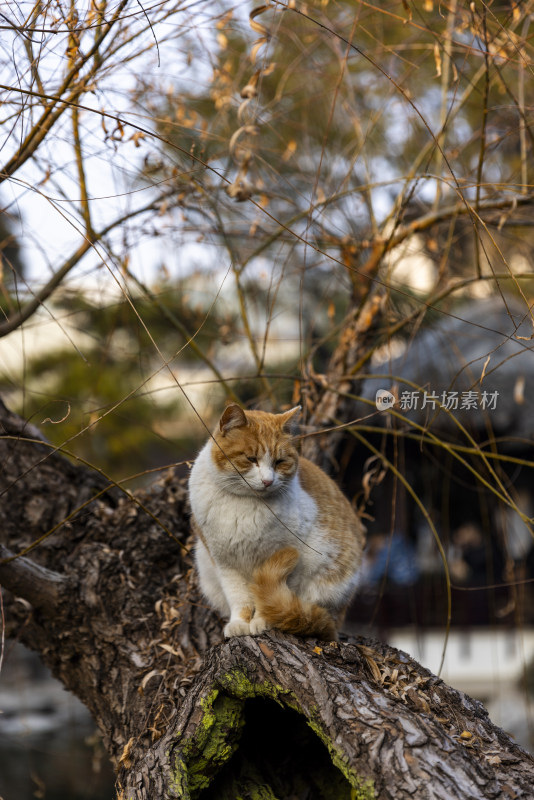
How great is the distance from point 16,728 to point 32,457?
4.90m

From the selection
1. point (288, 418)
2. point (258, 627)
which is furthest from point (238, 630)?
point (288, 418)

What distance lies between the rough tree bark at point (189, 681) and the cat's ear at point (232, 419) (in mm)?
304

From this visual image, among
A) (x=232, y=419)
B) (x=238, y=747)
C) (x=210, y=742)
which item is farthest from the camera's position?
(x=232, y=419)

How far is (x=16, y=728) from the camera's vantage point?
626 centimetres

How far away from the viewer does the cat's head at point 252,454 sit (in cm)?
187

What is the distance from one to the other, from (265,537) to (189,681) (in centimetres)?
42

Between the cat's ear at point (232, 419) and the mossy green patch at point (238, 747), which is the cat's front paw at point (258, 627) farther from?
the cat's ear at point (232, 419)

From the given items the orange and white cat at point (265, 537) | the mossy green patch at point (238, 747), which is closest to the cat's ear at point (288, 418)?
the orange and white cat at point (265, 537)

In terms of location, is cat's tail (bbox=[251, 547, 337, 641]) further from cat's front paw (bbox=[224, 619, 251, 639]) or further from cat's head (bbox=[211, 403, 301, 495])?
cat's head (bbox=[211, 403, 301, 495])

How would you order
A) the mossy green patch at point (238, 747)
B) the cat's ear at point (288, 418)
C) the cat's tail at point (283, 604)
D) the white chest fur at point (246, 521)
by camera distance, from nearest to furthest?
the mossy green patch at point (238, 747) → the cat's tail at point (283, 604) → the white chest fur at point (246, 521) → the cat's ear at point (288, 418)

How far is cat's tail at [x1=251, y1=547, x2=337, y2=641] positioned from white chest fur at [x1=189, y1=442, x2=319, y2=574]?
5 cm

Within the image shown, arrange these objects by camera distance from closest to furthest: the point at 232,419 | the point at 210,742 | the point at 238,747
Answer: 1. the point at 210,742
2. the point at 238,747
3. the point at 232,419

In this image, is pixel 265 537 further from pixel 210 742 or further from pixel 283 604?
pixel 210 742

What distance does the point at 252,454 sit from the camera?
1893mm
